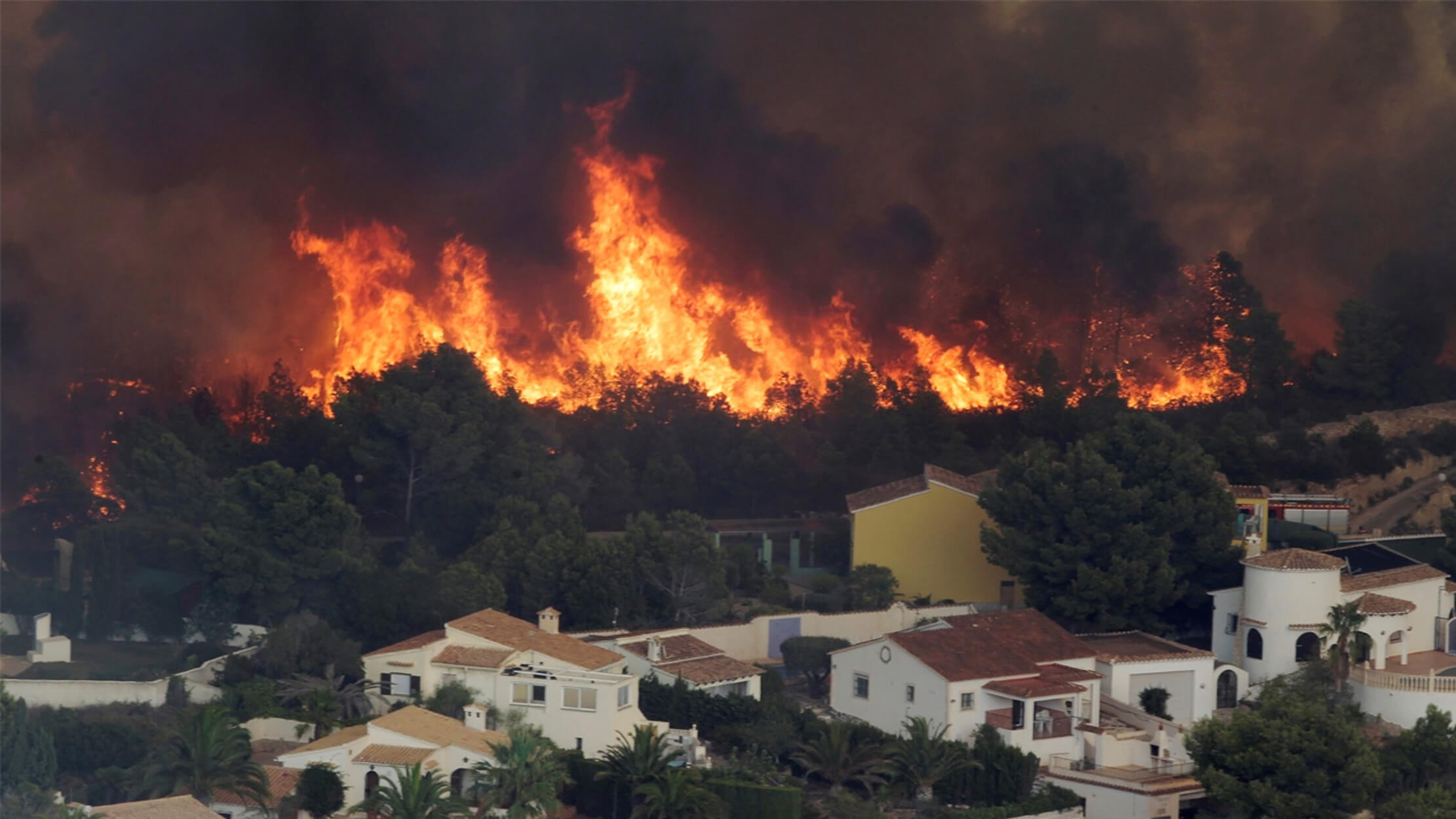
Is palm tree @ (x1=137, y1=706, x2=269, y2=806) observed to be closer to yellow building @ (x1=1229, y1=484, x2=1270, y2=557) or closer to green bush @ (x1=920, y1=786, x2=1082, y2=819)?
green bush @ (x1=920, y1=786, x2=1082, y2=819)

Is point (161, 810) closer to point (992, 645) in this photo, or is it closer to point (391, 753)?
point (391, 753)

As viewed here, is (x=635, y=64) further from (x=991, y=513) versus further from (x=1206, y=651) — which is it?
(x=1206, y=651)

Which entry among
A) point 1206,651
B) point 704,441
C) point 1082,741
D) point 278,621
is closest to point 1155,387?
point 704,441

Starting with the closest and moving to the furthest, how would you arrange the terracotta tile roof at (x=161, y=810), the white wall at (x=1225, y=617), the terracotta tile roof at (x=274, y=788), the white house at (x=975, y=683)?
the terracotta tile roof at (x=161, y=810) < the terracotta tile roof at (x=274, y=788) < the white house at (x=975, y=683) < the white wall at (x=1225, y=617)

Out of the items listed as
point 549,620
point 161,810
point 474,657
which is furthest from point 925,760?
point 161,810

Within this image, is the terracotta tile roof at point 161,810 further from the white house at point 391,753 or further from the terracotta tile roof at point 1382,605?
the terracotta tile roof at point 1382,605

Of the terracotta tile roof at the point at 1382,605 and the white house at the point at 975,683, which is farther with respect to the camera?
the terracotta tile roof at the point at 1382,605

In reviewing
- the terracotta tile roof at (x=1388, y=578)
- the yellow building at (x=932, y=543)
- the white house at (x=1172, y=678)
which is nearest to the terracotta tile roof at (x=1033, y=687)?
the white house at (x=1172, y=678)
